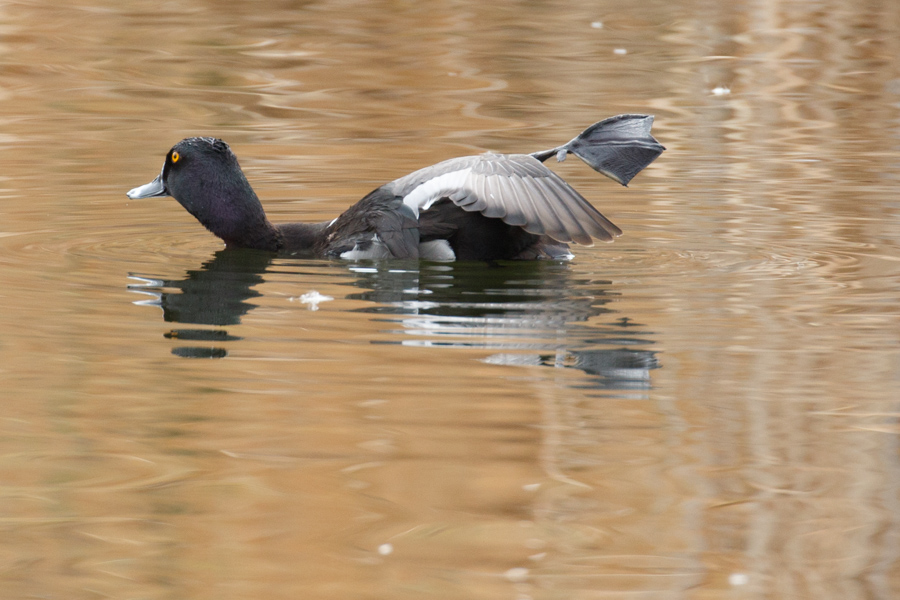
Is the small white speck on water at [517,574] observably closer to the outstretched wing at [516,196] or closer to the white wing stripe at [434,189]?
the outstretched wing at [516,196]

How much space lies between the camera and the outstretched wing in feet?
20.1

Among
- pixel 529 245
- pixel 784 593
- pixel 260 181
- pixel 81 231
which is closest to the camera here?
pixel 784 593

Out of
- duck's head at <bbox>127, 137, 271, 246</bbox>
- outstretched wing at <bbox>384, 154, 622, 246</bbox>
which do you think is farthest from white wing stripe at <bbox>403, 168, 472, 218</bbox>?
duck's head at <bbox>127, 137, 271, 246</bbox>

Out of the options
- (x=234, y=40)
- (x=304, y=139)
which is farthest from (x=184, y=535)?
(x=234, y=40)

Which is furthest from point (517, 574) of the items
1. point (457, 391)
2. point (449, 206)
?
point (449, 206)

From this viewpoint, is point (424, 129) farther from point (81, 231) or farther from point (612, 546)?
point (612, 546)

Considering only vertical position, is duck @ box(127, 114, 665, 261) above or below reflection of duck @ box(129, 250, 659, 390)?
above

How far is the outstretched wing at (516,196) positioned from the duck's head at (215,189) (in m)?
1.05

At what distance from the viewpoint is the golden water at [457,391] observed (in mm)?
3363

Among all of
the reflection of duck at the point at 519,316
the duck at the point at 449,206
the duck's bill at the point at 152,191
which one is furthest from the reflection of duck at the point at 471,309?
the duck's bill at the point at 152,191

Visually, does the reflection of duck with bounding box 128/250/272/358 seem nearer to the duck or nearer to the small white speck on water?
the duck

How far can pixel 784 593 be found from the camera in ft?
10.3

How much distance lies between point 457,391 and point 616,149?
2493 mm

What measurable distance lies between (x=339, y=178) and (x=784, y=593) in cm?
698
